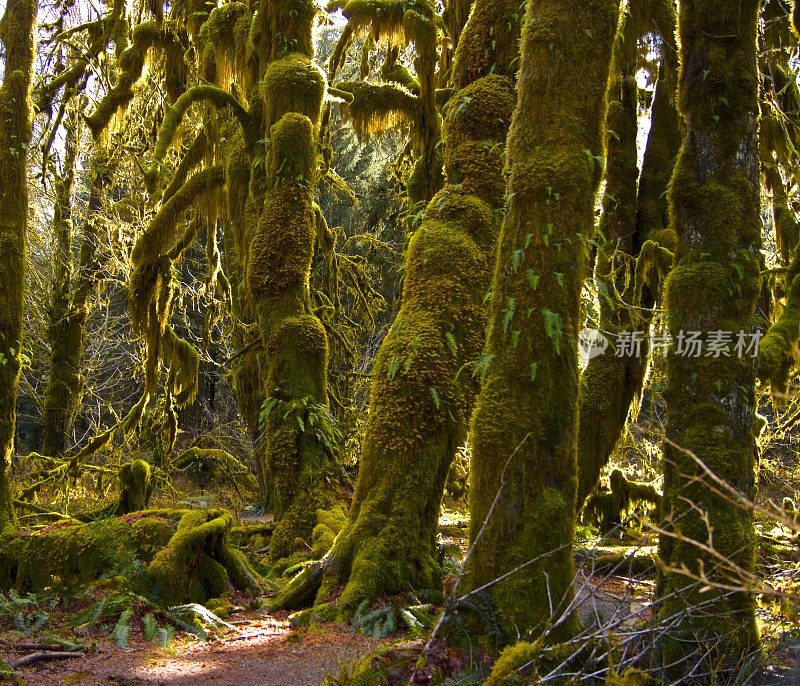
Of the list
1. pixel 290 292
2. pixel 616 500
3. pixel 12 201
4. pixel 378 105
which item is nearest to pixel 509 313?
pixel 290 292

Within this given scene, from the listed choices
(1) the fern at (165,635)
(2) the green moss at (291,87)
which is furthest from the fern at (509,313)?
(2) the green moss at (291,87)

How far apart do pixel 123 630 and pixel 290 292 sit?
4733 mm

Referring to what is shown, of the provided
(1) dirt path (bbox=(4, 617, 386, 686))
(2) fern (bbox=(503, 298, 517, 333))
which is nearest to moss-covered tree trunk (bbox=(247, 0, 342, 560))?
(1) dirt path (bbox=(4, 617, 386, 686))

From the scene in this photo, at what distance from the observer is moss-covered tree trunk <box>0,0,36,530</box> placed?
7441 mm

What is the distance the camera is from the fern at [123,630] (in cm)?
555

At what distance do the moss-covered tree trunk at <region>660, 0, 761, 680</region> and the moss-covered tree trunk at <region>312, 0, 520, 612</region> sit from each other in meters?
1.64

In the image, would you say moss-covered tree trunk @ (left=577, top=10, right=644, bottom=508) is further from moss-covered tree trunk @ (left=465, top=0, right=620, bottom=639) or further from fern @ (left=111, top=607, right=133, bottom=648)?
fern @ (left=111, top=607, right=133, bottom=648)

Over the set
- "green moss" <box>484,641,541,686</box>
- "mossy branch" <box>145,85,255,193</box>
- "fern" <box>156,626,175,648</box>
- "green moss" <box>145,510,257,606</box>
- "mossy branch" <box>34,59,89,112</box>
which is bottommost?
"fern" <box>156,626,175,648</box>

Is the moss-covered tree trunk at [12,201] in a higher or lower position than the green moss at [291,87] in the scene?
lower

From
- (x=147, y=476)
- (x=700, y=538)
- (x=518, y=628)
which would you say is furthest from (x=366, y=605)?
(x=147, y=476)

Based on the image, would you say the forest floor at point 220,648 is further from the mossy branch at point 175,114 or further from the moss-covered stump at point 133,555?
the mossy branch at point 175,114

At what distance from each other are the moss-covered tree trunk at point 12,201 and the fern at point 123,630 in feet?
6.95

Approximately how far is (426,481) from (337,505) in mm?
2714

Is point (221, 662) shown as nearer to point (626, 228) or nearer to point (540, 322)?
point (540, 322)
